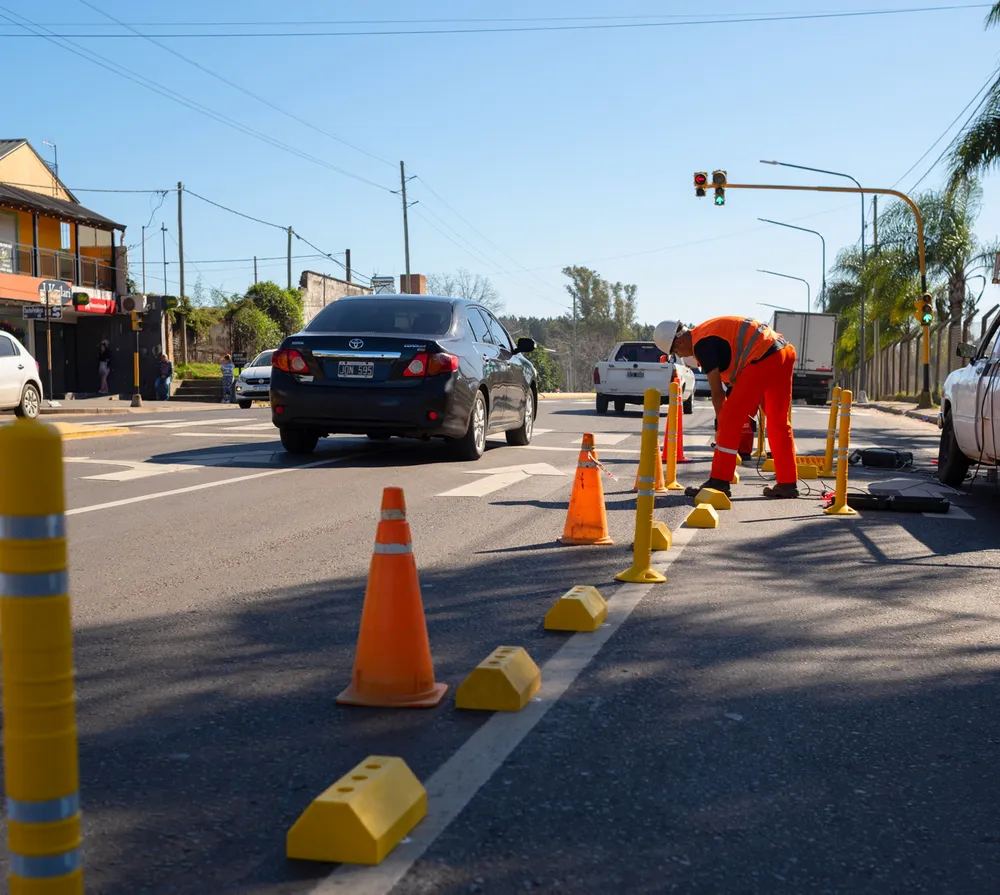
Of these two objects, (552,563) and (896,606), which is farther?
(552,563)

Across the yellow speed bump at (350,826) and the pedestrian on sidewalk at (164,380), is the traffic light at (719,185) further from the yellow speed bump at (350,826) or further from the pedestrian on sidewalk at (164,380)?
the yellow speed bump at (350,826)

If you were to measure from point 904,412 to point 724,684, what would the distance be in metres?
32.4

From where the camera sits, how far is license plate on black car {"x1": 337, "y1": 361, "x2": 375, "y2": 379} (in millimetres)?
12469

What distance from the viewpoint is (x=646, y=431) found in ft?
22.6

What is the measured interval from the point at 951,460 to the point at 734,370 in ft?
10.7

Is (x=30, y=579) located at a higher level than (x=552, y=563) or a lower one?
higher

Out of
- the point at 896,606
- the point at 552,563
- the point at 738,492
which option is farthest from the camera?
the point at 738,492

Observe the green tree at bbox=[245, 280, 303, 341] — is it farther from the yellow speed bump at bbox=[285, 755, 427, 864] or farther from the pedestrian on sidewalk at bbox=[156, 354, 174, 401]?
the yellow speed bump at bbox=[285, 755, 427, 864]

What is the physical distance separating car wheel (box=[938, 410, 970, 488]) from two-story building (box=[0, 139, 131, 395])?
30.8 m

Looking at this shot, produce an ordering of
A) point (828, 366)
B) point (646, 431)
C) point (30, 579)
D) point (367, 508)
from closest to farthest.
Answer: point (30, 579) < point (646, 431) < point (367, 508) < point (828, 366)

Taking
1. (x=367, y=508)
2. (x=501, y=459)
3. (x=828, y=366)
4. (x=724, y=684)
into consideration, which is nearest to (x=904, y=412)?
(x=828, y=366)

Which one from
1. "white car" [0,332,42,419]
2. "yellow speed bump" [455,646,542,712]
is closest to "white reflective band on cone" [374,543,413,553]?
"yellow speed bump" [455,646,542,712]

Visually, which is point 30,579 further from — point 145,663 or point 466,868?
point 145,663

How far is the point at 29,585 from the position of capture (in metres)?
1.92
